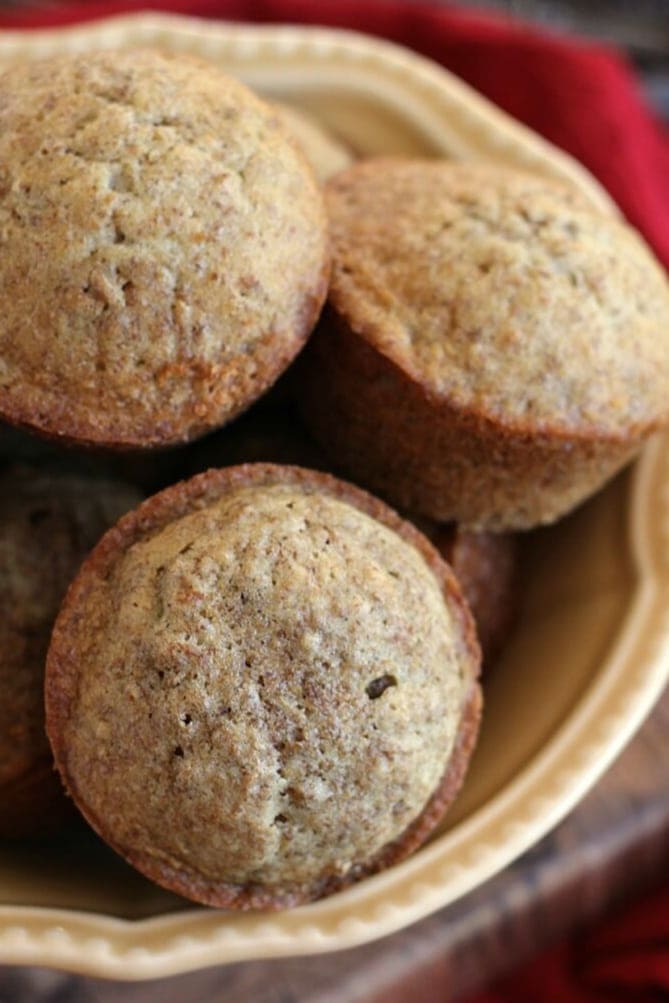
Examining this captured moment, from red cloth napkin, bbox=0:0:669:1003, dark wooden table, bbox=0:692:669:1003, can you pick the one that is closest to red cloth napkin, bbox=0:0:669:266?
red cloth napkin, bbox=0:0:669:1003

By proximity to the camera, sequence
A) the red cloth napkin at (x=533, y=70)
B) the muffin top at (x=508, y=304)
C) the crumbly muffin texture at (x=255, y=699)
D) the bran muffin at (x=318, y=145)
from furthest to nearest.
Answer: the red cloth napkin at (x=533, y=70), the bran muffin at (x=318, y=145), the muffin top at (x=508, y=304), the crumbly muffin texture at (x=255, y=699)

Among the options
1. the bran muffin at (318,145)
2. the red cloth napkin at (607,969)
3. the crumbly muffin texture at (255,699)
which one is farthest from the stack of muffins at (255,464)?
the red cloth napkin at (607,969)

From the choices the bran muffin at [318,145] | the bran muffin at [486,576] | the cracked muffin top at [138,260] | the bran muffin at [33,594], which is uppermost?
the cracked muffin top at [138,260]

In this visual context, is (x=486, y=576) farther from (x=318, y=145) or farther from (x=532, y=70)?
(x=532, y=70)

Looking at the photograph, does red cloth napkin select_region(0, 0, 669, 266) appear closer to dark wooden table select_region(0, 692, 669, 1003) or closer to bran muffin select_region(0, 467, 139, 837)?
dark wooden table select_region(0, 692, 669, 1003)

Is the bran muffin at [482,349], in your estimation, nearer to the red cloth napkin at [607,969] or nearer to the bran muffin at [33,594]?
the bran muffin at [33,594]

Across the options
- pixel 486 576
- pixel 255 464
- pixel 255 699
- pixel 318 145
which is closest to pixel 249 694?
pixel 255 699
